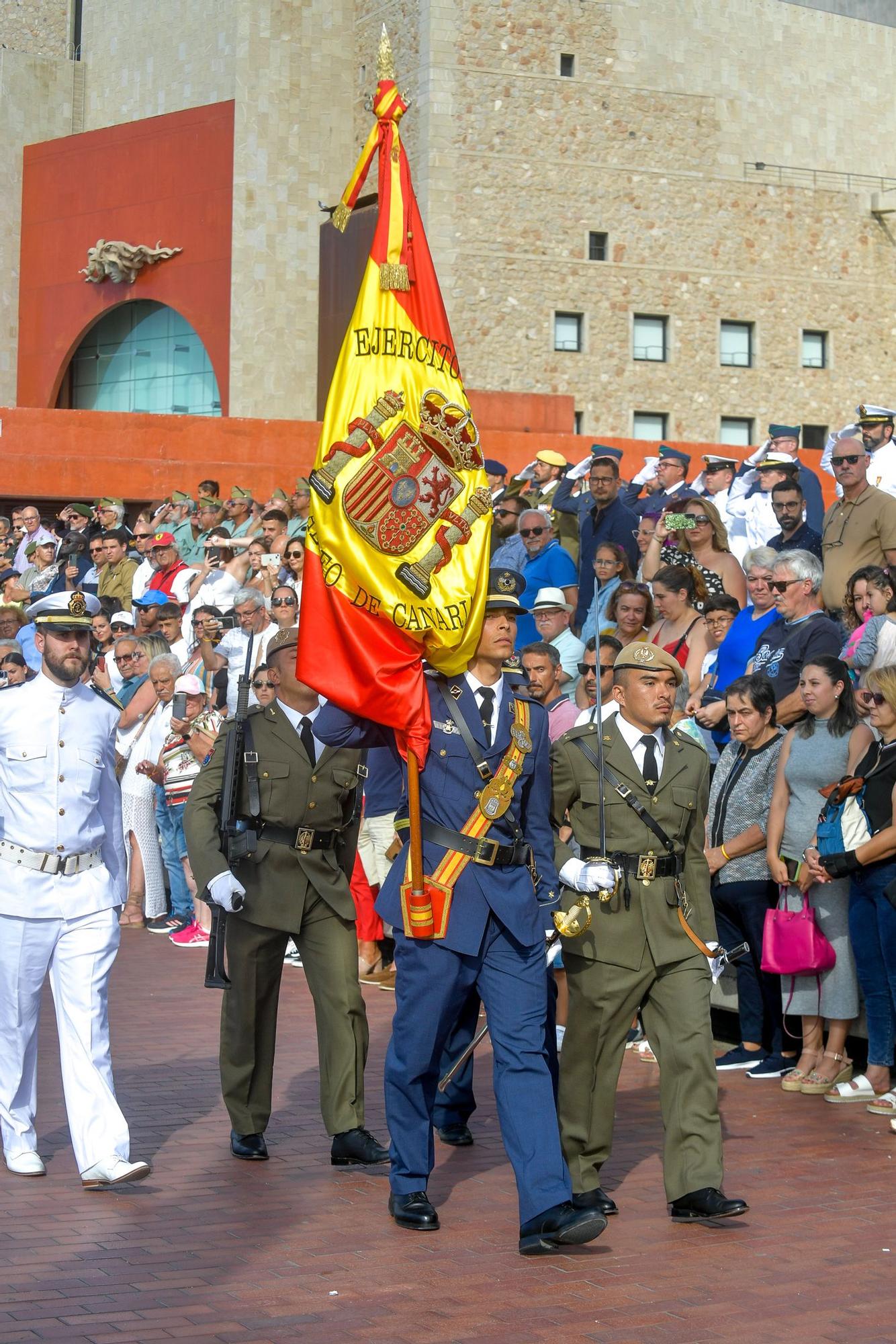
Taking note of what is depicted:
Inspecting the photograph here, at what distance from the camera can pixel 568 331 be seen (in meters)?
37.0

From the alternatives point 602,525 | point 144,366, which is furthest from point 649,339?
point 602,525

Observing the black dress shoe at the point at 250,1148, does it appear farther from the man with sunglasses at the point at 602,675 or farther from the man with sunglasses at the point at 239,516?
the man with sunglasses at the point at 239,516

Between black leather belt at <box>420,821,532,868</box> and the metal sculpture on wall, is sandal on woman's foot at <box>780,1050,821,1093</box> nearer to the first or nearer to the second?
black leather belt at <box>420,821,532,868</box>

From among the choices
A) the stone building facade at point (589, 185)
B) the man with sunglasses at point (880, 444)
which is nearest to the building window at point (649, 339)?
the stone building facade at point (589, 185)

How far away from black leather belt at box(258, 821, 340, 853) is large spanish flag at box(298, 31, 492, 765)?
868 mm

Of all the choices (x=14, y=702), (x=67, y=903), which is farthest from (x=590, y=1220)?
(x=14, y=702)

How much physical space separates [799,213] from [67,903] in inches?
1370

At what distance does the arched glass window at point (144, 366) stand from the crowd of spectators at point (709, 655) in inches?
746

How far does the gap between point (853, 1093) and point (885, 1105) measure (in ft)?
0.91

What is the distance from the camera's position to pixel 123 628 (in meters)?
16.6

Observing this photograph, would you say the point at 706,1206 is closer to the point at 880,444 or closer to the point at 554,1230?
the point at 554,1230

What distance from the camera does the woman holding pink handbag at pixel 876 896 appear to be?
8148 millimetres

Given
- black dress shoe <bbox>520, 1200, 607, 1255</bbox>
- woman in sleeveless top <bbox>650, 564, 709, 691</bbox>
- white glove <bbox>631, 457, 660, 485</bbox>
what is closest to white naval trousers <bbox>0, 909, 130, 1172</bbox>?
black dress shoe <bbox>520, 1200, 607, 1255</bbox>

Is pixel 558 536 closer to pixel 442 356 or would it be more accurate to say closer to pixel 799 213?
pixel 442 356
